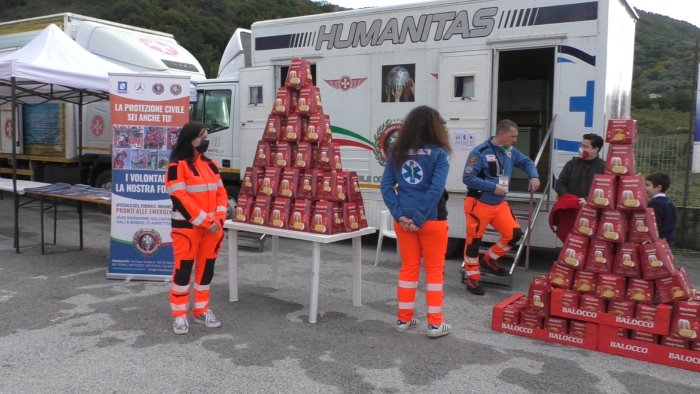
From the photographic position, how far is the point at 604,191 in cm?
432

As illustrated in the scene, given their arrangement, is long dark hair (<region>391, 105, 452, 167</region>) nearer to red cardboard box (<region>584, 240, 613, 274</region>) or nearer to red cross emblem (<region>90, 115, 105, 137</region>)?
red cardboard box (<region>584, 240, 613, 274</region>)

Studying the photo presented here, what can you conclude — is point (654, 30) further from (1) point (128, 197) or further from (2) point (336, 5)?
(1) point (128, 197)

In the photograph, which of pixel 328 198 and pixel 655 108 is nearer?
pixel 328 198

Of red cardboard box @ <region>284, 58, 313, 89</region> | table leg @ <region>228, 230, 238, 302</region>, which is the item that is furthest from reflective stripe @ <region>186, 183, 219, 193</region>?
red cardboard box @ <region>284, 58, 313, 89</region>

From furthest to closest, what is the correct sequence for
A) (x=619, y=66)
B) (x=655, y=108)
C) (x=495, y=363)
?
(x=655, y=108)
(x=619, y=66)
(x=495, y=363)

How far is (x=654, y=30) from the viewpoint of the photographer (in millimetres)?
36188

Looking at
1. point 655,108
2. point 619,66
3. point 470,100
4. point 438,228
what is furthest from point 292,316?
point 655,108

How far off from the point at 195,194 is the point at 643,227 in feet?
10.8

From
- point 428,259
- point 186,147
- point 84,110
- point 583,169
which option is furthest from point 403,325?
point 84,110

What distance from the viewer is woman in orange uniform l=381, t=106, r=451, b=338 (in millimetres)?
4270

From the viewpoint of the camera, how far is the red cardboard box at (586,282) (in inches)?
169

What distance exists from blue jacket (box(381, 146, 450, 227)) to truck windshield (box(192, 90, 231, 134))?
5.53 meters

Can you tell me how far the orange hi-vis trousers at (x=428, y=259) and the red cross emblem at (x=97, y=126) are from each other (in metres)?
8.56

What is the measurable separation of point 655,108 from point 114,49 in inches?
702
